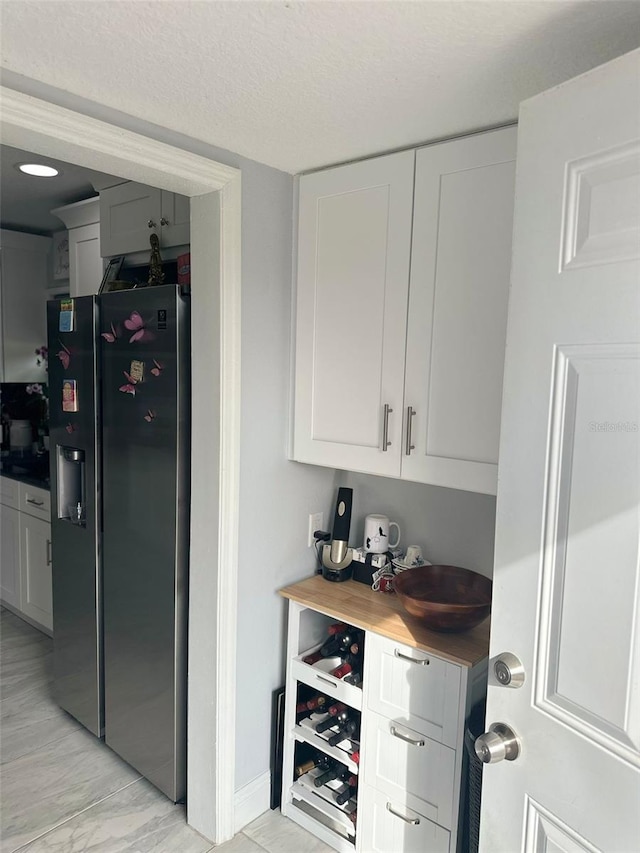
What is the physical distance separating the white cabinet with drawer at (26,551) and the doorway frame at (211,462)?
5.46ft

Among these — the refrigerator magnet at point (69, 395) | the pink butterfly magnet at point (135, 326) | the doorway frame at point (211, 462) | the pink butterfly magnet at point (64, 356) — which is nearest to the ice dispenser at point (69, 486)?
the refrigerator magnet at point (69, 395)

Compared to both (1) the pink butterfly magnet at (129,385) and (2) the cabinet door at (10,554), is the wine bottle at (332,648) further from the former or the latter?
(2) the cabinet door at (10,554)

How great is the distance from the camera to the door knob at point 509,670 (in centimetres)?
121

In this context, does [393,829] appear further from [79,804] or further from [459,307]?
[459,307]

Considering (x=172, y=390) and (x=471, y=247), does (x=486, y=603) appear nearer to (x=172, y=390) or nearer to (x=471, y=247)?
(x=471, y=247)

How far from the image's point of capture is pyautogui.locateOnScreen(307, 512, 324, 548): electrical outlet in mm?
2301

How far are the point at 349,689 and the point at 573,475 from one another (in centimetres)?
122

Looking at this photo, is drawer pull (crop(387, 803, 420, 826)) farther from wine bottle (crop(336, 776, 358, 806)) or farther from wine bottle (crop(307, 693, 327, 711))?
wine bottle (crop(307, 693, 327, 711))

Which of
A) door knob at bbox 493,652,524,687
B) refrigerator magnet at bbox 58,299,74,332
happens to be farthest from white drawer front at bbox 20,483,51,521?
door knob at bbox 493,652,524,687

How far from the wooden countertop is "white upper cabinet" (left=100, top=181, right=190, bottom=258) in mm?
1357

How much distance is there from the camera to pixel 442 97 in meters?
1.47

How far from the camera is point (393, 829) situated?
74.4 inches

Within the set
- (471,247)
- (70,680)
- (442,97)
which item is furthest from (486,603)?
(70,680)

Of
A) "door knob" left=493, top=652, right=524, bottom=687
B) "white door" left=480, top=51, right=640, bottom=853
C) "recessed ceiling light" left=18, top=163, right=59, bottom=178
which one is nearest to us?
"white door" left=480, top=51, right=640, bottom=853
